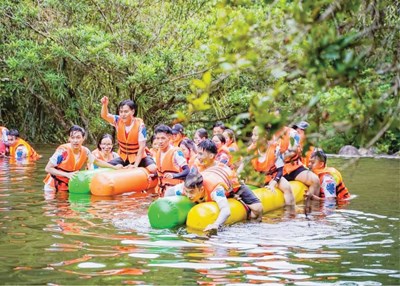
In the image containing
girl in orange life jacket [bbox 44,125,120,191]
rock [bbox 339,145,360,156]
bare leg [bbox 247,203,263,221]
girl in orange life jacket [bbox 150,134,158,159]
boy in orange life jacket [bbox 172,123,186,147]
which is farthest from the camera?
rock [bbox 339,145,360,156]

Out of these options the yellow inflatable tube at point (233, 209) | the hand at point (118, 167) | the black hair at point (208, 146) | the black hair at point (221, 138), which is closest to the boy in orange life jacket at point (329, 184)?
the yellow inflatable tube at point (233, 209)

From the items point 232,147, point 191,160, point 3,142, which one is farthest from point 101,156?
point 3,142

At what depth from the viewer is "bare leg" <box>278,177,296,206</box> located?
9.64 metres

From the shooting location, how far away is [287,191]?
9.66 m

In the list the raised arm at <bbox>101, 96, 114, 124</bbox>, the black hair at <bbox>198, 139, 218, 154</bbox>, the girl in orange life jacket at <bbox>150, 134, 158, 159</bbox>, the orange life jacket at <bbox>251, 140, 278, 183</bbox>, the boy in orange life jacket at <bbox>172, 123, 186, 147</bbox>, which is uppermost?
the raised arm at <bbox>101, 96, 114, 124</bbox>

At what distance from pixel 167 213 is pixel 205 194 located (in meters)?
0.53

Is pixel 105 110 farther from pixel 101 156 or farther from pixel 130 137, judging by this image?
pixel 101 156

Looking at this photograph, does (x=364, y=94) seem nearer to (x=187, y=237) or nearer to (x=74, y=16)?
(x=187, y=237)

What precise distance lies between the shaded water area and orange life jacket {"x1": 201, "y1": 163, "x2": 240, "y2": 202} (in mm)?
445

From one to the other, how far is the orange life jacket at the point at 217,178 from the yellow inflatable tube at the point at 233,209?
18 centimetres

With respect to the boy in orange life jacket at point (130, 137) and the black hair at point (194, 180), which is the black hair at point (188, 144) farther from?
the black hair at point (194, 180)

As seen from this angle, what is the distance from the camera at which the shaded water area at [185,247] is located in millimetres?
5488

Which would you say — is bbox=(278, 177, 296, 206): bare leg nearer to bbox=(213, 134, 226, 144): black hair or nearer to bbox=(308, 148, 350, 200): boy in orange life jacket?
bbox=(308, 148, 350, 200): boy in orange life jacket

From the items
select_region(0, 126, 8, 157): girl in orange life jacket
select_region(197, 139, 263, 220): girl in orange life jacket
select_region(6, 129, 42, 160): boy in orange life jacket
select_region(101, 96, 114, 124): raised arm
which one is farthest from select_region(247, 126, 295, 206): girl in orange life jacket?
select_region(0, 126, 8, 157): girl in orange life jacket
